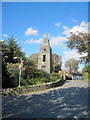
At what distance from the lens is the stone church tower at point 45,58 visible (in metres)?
23.9

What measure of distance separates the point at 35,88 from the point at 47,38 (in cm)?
1583

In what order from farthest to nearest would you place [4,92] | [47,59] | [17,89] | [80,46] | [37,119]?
[47,59]
[80,46]
[17,89]
[4,92]
[37,119]

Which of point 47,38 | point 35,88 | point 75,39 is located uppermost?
point 47,38

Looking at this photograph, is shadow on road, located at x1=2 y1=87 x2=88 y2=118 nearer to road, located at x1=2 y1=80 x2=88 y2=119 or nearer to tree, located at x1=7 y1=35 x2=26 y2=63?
road, located at x1=2 y1=80 x2=88 y2=119

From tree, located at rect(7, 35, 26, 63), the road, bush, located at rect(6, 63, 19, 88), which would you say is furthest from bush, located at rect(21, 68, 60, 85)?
the road

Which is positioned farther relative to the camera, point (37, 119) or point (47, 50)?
point (47, 50)

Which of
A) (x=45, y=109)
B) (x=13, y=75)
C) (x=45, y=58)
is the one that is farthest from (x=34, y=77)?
(x=45, y=109)

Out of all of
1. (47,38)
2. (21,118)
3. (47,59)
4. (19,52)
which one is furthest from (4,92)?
(47,38)

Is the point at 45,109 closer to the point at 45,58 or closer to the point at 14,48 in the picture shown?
the point at 14,48

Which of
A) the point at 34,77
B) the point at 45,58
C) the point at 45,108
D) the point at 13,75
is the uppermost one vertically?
the point at 45,58

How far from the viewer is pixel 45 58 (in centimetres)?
2472

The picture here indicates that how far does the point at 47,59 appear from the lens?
24.2 meters

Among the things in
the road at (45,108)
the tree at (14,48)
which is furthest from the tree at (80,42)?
the tree at (14,48)

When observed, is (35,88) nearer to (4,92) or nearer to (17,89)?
(17,89)
